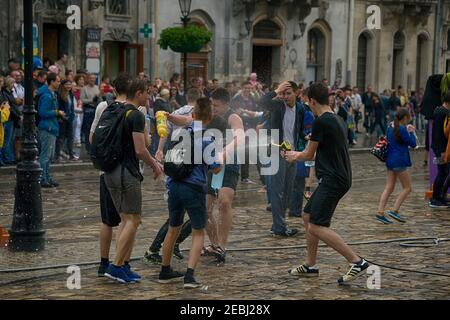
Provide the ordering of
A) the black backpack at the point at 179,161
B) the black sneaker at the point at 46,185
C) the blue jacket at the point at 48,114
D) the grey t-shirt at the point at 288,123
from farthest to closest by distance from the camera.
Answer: the black sneaker at the point at 46,185 → the blue jacket at the point at 48,114 → the grey t-shirt at the point at 288,123 → the black backpack at the point at 179,161

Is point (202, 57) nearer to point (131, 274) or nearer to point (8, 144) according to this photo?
point (8, 144)

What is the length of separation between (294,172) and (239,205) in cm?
265

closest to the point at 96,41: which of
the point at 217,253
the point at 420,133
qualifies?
the point at 420,133

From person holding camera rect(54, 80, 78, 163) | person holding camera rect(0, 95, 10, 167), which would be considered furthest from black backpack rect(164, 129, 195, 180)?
person holding camera rect(0, 95, 10, 167)

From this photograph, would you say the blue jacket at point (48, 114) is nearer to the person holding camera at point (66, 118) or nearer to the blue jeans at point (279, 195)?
the person holding camera at point (66, 118)

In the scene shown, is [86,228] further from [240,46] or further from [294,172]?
[240,46]

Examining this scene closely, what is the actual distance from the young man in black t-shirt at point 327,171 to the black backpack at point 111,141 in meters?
1.79

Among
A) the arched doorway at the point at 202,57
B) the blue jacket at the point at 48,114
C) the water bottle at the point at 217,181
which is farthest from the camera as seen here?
the arched doorway at the point at 202,57

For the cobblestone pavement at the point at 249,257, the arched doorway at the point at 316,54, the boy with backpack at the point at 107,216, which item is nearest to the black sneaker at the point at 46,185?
the cobblestone pavement at the point at 249,257

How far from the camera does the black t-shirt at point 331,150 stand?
32.1 ft

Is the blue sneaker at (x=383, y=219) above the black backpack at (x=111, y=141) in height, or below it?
below

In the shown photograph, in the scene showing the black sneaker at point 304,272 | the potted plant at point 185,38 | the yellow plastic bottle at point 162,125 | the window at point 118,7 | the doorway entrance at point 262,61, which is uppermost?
the window at point 118,7

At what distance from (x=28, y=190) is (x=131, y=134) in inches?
91.8

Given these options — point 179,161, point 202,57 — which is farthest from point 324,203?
point 202,57
